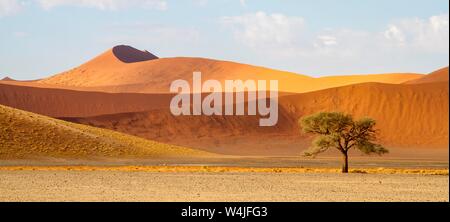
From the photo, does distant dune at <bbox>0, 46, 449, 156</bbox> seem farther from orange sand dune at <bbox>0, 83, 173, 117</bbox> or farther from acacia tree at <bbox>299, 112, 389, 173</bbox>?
acacia tree at <bbox>299, 112, 389, 173</bbox>

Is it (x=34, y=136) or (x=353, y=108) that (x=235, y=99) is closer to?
(x=353, y=108)

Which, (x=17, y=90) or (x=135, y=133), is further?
(x=17, y=90)

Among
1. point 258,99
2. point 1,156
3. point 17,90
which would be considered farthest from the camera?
point 17,90

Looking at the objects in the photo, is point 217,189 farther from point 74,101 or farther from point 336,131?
point 74,101

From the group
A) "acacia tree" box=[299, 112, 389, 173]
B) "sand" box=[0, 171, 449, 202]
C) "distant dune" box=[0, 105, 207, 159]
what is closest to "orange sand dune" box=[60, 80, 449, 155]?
"distant dune" box=[0, 105, 207, 159]

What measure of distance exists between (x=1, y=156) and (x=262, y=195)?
4118cm

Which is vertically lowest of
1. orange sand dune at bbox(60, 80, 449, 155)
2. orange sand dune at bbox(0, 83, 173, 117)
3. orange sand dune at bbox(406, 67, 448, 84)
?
orange sand dune at bbox(60, 80, 449, 155)

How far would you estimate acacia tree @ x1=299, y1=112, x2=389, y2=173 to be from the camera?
161 feet

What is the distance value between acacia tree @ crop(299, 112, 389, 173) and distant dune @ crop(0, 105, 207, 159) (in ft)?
84.9

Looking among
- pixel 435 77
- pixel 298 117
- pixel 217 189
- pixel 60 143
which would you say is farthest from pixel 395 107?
pixel 217 189

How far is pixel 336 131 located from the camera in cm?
4991

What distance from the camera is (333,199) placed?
26500mm

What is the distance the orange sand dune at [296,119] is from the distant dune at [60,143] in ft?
83.4
